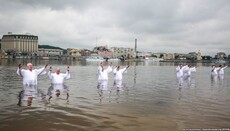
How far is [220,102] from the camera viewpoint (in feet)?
59.4

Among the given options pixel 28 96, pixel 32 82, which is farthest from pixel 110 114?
pixel 32 82

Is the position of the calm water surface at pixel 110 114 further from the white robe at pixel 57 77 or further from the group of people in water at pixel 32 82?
the white robe at pixel 57 77

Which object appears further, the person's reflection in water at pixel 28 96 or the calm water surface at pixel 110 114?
the person's reflection in water at pixel 28 96

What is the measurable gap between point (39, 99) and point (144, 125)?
7.82m

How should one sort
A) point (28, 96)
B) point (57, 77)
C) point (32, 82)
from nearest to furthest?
point (28, 96) < point (32, 82) < point (57, 77)

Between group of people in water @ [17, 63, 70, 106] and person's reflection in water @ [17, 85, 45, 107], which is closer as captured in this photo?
person's reflection in water @ [17, 85, 45, 107]

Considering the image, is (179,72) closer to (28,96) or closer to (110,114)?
(28,96)

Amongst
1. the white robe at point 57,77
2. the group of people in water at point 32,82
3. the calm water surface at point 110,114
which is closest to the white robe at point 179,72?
the white robe at point 57,77

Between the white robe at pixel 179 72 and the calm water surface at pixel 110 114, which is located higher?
the white robe at pixel 179 72

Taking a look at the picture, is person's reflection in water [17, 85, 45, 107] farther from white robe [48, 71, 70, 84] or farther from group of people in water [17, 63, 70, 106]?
white robe [48, 71, 70, 84]

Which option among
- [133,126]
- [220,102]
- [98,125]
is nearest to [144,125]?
[133,126]

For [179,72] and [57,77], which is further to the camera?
[179,72]

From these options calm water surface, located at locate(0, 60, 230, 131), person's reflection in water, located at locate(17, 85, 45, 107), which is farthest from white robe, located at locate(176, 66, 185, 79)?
person's reflection in water, located at locate(17, 85, 45, 107)

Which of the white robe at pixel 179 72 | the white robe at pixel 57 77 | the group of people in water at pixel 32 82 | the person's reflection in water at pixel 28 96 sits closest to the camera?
the person's reflection in water at pixel 28 96
